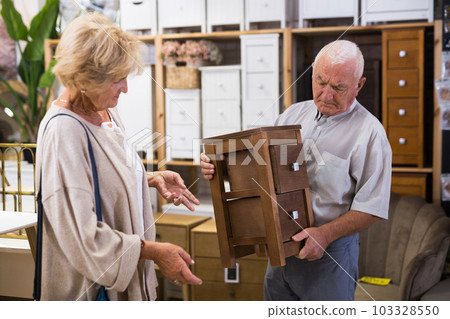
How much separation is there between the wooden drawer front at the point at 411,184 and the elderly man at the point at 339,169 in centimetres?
40

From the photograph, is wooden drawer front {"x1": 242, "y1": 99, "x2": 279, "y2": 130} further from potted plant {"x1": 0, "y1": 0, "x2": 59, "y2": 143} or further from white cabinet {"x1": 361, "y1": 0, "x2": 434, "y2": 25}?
potted plant {"x1": 0, "y1": 0, "x2": 59, "y2": 143}

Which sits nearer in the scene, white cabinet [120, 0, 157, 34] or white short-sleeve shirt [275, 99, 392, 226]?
white short-sleeve shirt [275, 99, 392, 226]

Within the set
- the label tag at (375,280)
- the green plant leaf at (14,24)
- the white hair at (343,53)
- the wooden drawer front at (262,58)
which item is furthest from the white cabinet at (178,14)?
the label tag at (375,280)

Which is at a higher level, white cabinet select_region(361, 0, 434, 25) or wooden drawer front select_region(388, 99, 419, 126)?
white cabinet select_region(361, 0, 434, 25)

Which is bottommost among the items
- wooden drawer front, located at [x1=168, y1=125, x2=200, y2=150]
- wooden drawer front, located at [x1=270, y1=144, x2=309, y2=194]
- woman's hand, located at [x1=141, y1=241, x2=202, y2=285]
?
woman's hand, located at [x1=141, y1=241, x2=202, y2=285]

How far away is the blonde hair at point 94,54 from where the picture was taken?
0.66m

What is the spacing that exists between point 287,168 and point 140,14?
414 millimetres

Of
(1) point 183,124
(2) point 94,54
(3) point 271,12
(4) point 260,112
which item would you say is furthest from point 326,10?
(2) point 94,54

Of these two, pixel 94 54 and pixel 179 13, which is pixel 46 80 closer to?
pixel 179 13

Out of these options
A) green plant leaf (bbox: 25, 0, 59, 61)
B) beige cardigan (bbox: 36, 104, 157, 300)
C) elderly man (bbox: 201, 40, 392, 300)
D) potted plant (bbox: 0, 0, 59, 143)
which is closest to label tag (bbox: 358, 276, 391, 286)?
elderly man (bbox: 201, 40, 392, 300)

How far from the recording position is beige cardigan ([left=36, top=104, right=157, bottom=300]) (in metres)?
0.68

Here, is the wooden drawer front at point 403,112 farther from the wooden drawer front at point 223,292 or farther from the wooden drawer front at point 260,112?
the wooden drawer front at point 223,292

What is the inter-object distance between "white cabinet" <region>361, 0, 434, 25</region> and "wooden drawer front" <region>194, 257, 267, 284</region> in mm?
466

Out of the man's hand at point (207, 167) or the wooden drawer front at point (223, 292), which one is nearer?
the man's hand at point (207, 167)
